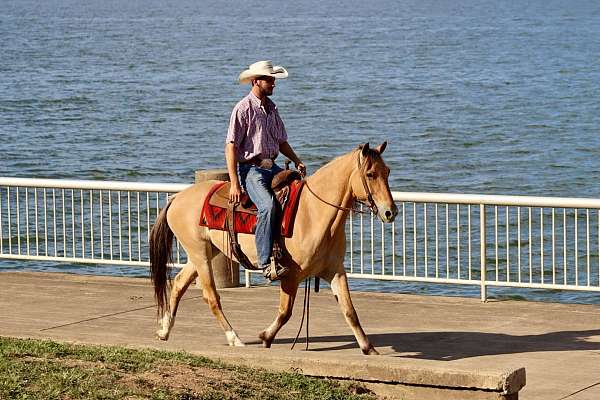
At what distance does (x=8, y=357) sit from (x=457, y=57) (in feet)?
242

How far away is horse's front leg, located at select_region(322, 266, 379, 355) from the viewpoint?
1159cm

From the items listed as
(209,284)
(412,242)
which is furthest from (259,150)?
(412,242)

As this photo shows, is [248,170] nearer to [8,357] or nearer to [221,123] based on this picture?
[8,357]

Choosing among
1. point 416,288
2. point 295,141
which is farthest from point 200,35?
point 416,288

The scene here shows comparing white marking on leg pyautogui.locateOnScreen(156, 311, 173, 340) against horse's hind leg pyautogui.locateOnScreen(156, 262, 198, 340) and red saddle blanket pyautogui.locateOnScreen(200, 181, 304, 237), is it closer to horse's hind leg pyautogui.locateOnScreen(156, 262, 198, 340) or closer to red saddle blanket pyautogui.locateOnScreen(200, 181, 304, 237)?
horse's hind leg pyautogui.locateOnScreen(156, 262, 198, 340)

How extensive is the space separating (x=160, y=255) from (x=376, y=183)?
2.36 m

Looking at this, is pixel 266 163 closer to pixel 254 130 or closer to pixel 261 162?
pixel 261 162

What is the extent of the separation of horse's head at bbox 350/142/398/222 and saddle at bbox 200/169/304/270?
70 centimetres

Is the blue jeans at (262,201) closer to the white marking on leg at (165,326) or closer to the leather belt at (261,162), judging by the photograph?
the leather belt at (261,162)

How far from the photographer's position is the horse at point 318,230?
11.2 meters

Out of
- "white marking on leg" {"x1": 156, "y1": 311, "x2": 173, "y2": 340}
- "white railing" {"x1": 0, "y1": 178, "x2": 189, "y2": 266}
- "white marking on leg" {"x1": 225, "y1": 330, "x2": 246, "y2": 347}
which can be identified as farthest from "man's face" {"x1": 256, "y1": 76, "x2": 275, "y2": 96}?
"white railing" {"x1": 0, "y1": 178, "x2": 189, "y2": 266}

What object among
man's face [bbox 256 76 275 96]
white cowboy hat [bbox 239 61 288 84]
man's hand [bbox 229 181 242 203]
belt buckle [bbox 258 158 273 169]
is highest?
white cowboy hat [bbox 239 61 288 84]

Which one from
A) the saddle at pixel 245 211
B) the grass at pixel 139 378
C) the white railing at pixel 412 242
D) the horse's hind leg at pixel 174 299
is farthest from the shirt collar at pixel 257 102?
the white railing at pixel 412 242

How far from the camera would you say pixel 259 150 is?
11.7 m
